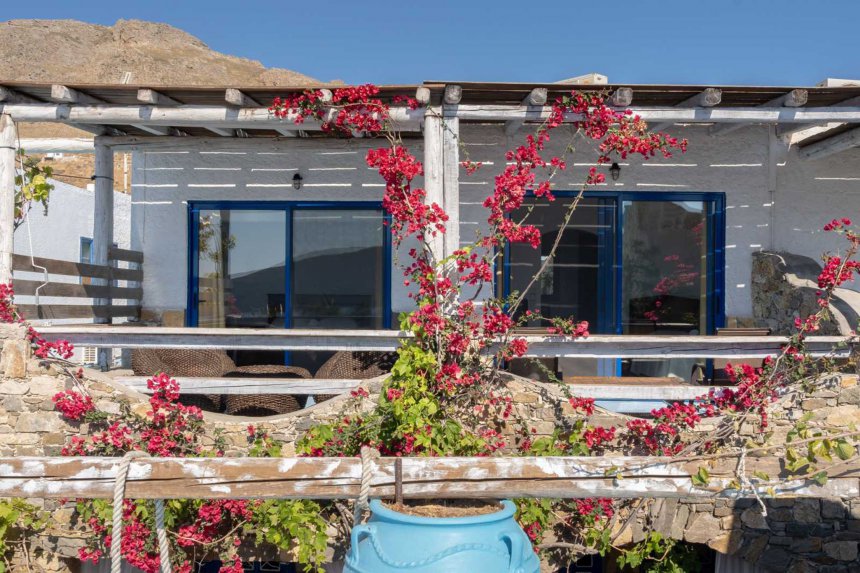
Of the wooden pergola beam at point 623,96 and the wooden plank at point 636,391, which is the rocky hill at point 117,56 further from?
the wooden plank at point 636,391

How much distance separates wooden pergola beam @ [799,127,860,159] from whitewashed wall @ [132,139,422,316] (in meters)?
4.68

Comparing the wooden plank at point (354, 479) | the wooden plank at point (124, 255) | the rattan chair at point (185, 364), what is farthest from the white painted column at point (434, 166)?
the wooden plank at point (124, 255)

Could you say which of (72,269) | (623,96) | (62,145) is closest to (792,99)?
(623,96)

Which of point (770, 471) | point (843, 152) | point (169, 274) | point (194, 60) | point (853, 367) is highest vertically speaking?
point (194, 60)

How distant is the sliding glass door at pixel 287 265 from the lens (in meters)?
8.76

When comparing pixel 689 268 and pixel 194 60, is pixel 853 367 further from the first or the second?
pixel 194 60

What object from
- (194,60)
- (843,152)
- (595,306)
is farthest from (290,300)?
(194,60)

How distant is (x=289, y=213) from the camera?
8.81 meters

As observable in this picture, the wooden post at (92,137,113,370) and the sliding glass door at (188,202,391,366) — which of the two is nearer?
the wooden post at (92,137,113,370)

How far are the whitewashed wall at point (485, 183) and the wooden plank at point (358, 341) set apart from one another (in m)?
2.68

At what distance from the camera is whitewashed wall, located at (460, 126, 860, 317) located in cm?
846

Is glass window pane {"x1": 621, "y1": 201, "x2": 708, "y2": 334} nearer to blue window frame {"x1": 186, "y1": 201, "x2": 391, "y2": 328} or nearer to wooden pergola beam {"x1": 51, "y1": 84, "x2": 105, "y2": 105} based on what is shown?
blue window frame {"x1": 186, "y1": 201, "x2": 391, "y2": 328}

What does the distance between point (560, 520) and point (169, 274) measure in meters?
5.36

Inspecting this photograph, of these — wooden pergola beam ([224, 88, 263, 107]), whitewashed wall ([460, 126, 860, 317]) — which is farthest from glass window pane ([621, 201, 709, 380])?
wooden pergola beam ([224, 88, 263, 107])
